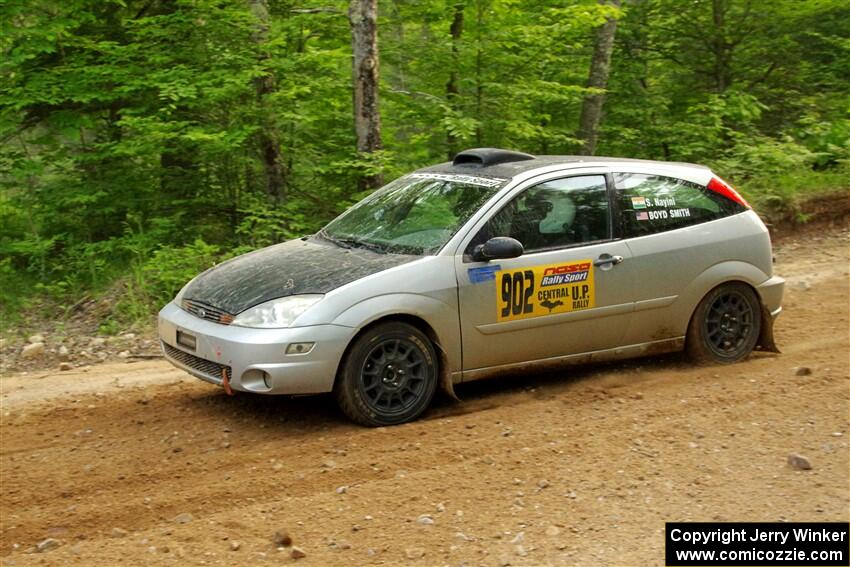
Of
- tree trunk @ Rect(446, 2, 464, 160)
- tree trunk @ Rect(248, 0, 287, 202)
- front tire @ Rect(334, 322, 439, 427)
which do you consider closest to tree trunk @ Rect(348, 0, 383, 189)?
tree trunk @ Rect(248, 0, 287, 202)

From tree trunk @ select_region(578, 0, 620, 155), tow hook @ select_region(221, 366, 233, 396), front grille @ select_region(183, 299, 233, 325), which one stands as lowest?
tow hook @ select_region(221, 366, 233, 396)

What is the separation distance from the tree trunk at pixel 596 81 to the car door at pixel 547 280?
269 inches

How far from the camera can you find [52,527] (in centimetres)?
495

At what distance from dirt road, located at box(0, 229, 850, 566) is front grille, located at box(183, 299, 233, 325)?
29.5 inches

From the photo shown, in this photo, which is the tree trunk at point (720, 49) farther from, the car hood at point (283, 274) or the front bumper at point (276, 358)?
the front bumper at point (276, 358)

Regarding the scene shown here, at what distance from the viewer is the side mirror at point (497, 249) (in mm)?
6461

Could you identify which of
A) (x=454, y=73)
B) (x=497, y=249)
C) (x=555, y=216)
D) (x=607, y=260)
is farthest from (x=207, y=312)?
(x=454, y=73)

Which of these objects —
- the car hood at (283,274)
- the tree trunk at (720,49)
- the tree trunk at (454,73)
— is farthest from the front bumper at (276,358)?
the tree trunk at (720,49)

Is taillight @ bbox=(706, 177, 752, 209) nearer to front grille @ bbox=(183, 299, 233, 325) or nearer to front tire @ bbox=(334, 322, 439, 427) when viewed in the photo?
front tire @ bbox=(334, 322, 439, 427)

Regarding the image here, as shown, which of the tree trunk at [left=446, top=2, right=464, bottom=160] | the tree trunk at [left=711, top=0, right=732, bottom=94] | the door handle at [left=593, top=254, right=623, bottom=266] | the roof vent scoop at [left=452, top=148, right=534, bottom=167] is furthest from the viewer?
the tree trunk at [left=711, top=0, right=732, bottom=94]

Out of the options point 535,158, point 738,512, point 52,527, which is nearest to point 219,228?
point 535,158

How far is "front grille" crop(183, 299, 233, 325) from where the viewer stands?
6.16 meters

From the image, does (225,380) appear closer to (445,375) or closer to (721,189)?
(445,375)

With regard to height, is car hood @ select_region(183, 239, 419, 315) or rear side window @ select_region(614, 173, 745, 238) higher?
rear side window @ select_region(614, 173, 745, 238)
